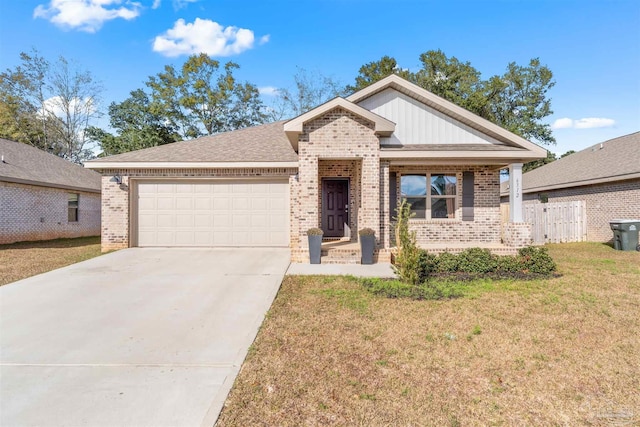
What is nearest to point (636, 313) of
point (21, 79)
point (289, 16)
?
point (289, 16)

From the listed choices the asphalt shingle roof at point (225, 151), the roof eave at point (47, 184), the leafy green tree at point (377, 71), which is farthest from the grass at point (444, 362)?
the leafy green tree at point (377, 71)

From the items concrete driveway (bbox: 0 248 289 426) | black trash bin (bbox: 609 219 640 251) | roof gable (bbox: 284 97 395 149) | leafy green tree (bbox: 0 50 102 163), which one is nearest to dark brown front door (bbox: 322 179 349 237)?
roof gable (bbox: 284 97 395 149)

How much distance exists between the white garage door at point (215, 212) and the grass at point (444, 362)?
5.19 meters

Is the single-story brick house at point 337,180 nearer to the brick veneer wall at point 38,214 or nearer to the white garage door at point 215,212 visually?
the white garage door at point 215,212

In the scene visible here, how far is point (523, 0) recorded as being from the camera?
10.8m

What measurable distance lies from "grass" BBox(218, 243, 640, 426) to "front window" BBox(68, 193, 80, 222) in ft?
51.7

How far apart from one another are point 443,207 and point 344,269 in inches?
177

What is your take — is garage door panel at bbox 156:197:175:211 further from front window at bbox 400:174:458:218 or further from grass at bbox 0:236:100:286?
front window at bbox 400:174:458:218

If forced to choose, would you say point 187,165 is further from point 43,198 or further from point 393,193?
point 43,198

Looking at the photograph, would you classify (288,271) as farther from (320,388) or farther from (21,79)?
(21,79)

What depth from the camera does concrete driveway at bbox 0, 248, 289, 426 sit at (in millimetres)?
2793

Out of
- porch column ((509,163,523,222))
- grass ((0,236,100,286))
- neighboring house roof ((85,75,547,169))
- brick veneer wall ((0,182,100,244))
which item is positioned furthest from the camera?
brick veneer wall ((0,182,100,244))

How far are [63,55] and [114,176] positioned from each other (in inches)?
1061

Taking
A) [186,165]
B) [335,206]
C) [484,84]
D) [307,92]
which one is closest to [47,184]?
[186,165]
